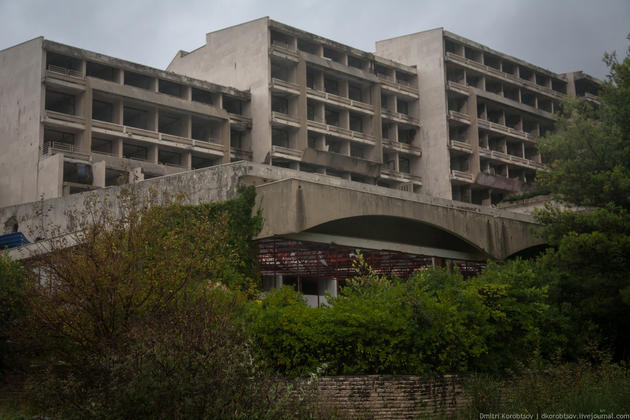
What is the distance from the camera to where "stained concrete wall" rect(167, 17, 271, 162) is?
49750 mm

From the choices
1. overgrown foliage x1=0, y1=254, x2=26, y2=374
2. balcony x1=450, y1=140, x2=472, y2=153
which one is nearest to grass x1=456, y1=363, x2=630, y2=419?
overgrown foliage x1=0, y1=254, x2=26, y2=374

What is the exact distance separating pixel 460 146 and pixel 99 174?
101 feet

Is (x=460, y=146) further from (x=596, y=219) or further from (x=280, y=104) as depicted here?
(x=596, y=219)

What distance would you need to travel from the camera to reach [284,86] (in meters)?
50.3

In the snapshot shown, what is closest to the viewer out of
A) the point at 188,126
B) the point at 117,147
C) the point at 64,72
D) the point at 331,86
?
the point at 64,72

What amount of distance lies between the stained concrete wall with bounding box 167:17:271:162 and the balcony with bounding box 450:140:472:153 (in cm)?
1700

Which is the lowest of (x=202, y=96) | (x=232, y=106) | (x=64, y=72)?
(x=64, y=72)

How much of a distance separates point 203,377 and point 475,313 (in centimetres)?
850

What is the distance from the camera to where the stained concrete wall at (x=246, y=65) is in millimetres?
49750

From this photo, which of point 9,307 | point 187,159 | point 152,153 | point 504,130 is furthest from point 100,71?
point 504,130

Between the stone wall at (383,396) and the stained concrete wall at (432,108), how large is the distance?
43156 millimetres

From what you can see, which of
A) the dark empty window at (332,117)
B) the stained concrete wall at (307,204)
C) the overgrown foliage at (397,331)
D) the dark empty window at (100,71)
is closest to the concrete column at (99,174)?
the stained concrete wall at (307,204)

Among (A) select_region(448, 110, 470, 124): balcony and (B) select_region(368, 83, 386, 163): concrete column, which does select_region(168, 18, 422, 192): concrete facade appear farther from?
(A) select_region(448, 110, 470, 124): balcony

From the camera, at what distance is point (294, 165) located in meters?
50.3
